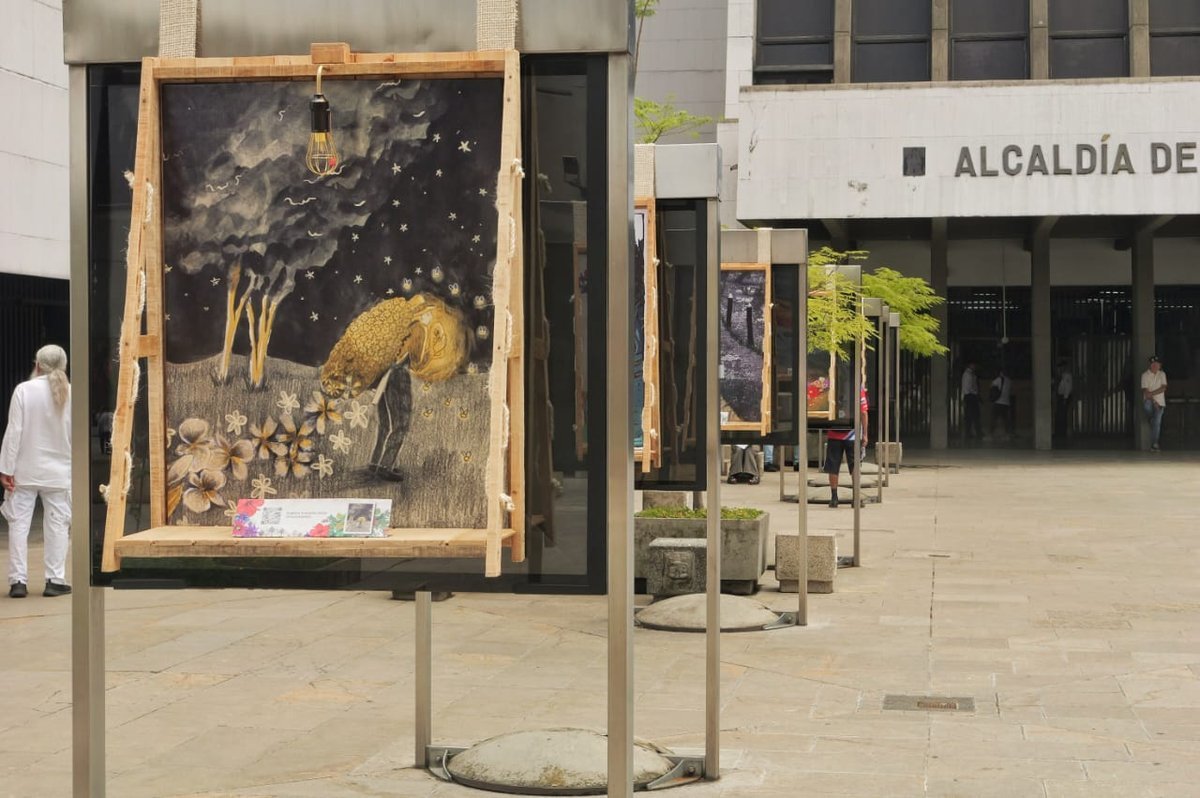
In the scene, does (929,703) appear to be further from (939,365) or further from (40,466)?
(939,365)

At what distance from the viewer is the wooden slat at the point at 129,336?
4.78 metres

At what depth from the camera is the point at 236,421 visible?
4902 mm

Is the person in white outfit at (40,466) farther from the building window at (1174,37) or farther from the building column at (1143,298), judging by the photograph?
the building column at (1143,298)

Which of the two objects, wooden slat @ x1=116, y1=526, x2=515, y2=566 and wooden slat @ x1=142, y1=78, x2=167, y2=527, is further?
wooden slat @ x1=142, y1=78, x2=167, y2=527

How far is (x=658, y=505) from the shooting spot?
45.8 feet

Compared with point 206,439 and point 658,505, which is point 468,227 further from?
point 658,505

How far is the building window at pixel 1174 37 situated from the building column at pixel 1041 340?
4.17 metres

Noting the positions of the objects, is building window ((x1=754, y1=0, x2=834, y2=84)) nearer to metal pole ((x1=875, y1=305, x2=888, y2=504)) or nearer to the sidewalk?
metal pole ((x1=875, y1=305, x2=888, y2=504))

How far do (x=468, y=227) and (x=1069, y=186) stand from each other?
2869cm

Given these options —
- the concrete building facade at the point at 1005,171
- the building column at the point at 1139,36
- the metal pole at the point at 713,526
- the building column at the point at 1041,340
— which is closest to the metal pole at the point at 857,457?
the metal pole at the point at 713,526

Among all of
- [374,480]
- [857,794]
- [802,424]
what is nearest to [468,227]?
[374,480]

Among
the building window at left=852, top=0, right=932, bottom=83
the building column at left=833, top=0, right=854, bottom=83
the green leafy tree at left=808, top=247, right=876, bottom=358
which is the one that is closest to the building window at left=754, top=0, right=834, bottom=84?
the building column at left=833, top=0, right=854, bottom=83

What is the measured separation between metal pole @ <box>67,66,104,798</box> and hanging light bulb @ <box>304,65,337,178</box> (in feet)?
2.21

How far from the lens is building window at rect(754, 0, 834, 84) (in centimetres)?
3531
